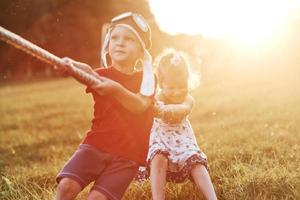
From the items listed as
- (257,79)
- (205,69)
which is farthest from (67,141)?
(205,69)

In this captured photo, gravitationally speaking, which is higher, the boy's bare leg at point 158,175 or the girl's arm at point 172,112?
the girl's arm at point 172,112

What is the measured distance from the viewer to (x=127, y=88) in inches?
176

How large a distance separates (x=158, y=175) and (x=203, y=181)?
340 mm

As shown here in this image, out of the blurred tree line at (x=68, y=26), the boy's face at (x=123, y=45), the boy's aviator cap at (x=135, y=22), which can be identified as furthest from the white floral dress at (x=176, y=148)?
the blurred tree line at (x=68, y=26)

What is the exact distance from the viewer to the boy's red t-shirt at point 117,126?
173 inches

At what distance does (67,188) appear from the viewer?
4164 millimetres

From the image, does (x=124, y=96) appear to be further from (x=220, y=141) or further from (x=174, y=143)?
(x=220, y=141)

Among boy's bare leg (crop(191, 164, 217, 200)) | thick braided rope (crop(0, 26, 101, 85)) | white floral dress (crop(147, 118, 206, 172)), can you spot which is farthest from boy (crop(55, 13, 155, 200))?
thick braided rope (crop(0, 26, 101, 85))

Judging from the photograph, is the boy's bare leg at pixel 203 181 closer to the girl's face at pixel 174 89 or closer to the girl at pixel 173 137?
the girl at pixel 173 137

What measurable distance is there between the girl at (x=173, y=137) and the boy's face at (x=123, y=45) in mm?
352

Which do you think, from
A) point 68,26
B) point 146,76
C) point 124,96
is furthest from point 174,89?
point 68,26

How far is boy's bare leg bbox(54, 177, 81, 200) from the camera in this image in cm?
416

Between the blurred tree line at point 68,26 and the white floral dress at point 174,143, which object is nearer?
the white floral dress at point 174,143

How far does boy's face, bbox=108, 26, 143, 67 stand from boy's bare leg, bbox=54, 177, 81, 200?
38.5 inches
